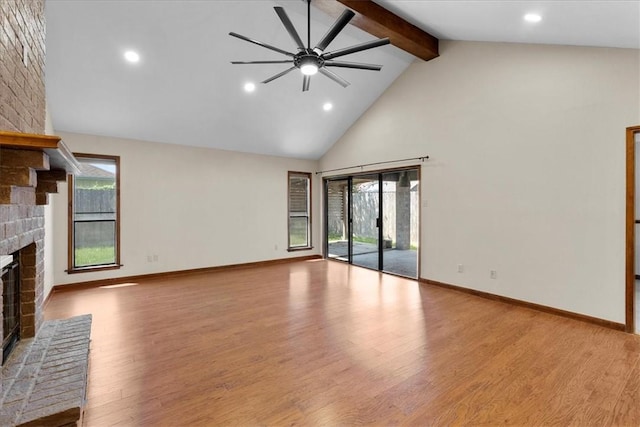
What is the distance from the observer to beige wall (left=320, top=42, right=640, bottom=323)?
330 centimetres

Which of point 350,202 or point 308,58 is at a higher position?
point 308,58

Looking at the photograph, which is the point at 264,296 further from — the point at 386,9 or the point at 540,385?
the point at 386,9

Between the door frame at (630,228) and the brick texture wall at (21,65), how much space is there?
5.07 m

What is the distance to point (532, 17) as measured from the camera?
3072 millimetres

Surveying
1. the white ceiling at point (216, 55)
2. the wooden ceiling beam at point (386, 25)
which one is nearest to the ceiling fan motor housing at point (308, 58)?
the wooden ceiling beam at point (386, 25)

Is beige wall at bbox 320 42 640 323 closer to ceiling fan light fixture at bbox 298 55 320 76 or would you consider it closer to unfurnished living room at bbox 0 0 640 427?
unfurnished living room at bbox 0 0 640 427

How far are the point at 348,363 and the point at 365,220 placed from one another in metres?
4.19

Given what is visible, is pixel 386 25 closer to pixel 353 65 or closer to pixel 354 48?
pixel 353 65

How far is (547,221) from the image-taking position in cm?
377

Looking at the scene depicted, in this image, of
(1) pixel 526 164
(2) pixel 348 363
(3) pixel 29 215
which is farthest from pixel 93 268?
(1) pixel 526 164

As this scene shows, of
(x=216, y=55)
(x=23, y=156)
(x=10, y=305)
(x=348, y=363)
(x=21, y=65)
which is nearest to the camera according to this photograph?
(x=23, y=156)

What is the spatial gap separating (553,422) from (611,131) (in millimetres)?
3131

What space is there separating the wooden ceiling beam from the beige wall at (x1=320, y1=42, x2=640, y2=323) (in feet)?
1.36

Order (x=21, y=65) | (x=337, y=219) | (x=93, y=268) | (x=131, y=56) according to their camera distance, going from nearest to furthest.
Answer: (x=21, y=65) < (x=131, y=56) < (x=93, y=268) < (x=337, y=219)
